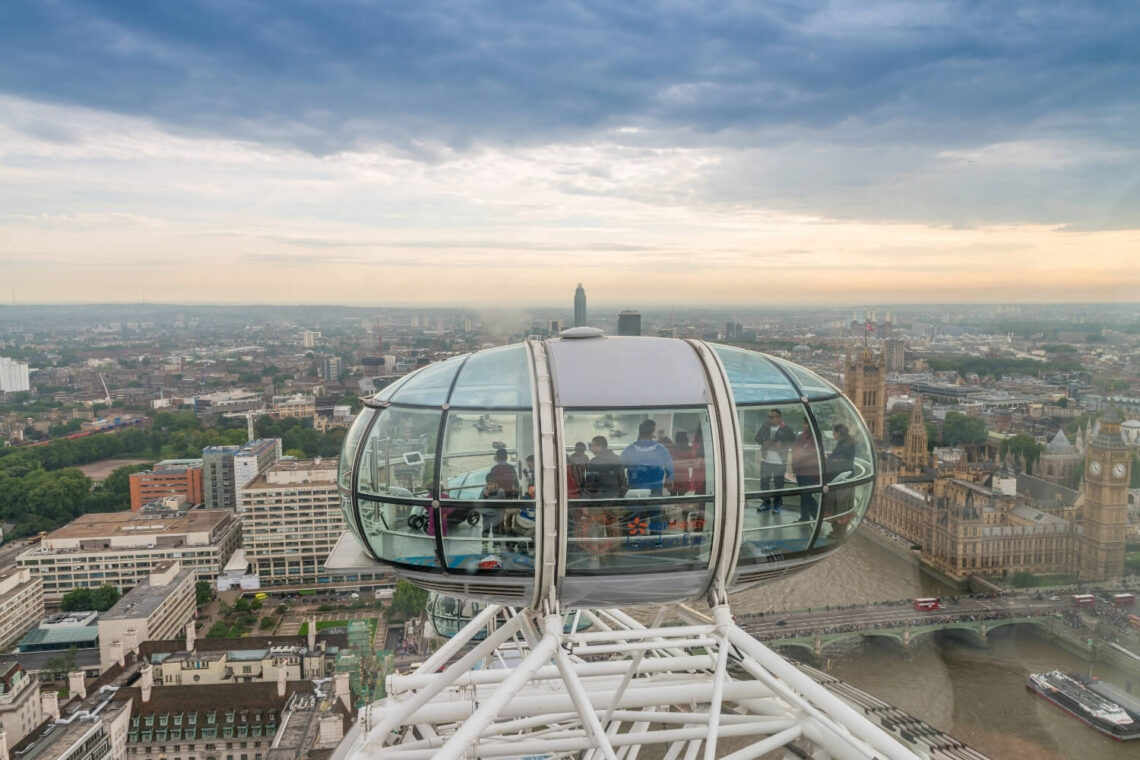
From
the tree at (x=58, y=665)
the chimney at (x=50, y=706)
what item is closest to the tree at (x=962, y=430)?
the tree at (x=58, y=665)

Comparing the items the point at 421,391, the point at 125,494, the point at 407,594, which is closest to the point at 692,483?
the point at 421,391

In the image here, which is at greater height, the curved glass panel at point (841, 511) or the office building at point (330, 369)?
the curved glass panel at point (841, 511)

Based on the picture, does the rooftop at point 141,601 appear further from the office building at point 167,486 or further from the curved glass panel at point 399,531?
the curved glass panel at point 399,531

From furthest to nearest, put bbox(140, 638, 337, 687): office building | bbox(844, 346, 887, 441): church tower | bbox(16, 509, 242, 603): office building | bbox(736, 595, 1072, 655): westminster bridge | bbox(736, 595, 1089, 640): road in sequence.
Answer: bbox(844, 346, 887, 441): church tower → bbox(16, 509, 242, 603): office building → bbox(736, 595, 1089, 640): road → bbox(736, 595, 1072, 655): westminster bridge → bbox(140, 638, 337, 687): office building

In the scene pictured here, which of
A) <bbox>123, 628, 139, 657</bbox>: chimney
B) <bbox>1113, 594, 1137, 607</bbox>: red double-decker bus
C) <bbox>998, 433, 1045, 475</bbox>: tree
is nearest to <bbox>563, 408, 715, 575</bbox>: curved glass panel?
<bbox>123, 628, 139, 657</bbox>: chimney

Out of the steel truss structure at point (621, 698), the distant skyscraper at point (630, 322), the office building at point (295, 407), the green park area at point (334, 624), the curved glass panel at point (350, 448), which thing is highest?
the distant skyscraper at point (630, 322)

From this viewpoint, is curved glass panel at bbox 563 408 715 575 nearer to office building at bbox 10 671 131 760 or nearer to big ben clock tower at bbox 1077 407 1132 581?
office building at bbox 10 671 131 760
